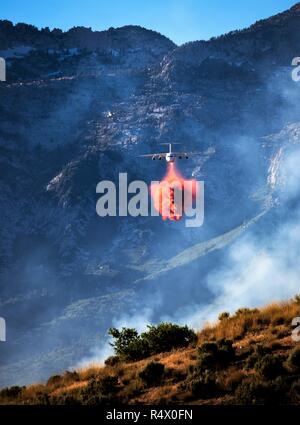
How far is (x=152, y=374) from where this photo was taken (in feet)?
105

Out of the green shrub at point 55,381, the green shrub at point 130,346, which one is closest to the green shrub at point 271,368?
the green shrub at point 130,346

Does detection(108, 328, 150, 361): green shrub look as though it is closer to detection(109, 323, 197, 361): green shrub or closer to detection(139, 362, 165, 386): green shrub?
detection(109, 323, 197, 361): green shrub

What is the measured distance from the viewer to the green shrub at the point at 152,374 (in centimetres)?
3194

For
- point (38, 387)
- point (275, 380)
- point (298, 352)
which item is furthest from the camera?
point (38, 387)

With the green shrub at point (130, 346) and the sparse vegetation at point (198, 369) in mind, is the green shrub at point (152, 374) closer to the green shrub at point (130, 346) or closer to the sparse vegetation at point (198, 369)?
the sparse vegetation at point (198, 369)

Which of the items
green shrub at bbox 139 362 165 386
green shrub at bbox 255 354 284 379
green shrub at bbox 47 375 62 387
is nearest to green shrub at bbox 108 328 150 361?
green shrub at bbox 47 375 62 387

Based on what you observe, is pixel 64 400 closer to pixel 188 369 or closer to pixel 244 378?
pixel 188 369

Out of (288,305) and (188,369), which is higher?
(288,305)

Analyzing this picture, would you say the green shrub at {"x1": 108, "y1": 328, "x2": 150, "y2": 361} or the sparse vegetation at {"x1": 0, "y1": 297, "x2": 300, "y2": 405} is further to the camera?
the green shrub at {"x1": 108, "y1": 328, "x2": 150, "y2": 361}

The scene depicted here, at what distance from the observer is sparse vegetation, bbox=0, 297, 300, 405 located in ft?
92.6

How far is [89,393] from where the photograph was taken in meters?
31.7
